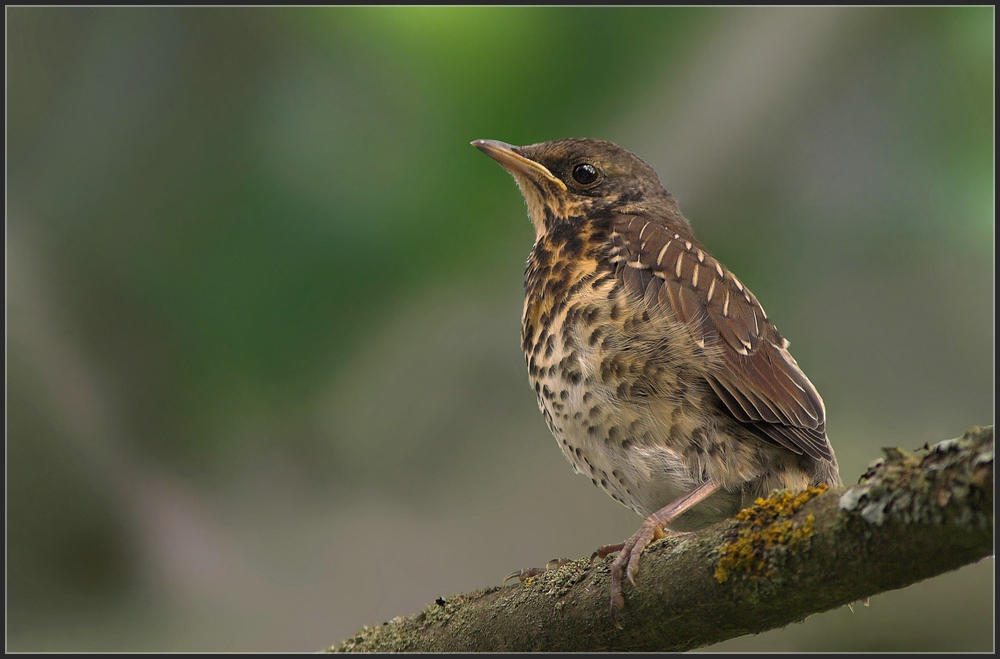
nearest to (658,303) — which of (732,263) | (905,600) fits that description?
(732,263)

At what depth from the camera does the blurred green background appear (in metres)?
2.77

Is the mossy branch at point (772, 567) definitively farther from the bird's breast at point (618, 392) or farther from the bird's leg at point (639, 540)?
the bird's breast at point (618, 392)

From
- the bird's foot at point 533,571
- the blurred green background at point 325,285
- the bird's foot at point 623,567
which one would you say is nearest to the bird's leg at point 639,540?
the bird's foot at point 623,567

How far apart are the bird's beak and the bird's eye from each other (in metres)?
0.05

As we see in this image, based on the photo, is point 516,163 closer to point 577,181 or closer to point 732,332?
point 577,181

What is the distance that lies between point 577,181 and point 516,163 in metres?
0.22

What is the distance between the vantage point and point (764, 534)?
4.56ft

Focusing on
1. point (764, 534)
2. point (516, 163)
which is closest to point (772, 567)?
point (764, 534)

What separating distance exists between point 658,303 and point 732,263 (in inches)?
27.8

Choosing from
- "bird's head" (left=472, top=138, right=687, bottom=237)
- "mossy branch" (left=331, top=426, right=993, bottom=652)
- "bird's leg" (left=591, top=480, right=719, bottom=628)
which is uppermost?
"bird's head" (left=472, top=138, right=687, bottom=237)

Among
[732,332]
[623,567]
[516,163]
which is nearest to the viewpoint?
[623,567]

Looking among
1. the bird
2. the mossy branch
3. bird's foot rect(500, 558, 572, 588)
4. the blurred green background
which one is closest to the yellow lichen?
the mossy branch

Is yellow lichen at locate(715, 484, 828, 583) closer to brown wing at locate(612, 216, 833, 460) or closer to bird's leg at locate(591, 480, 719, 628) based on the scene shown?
bird's leg at locate(591, 480, 719, 628)

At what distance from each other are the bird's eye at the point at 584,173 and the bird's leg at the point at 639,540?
3.88 feet
